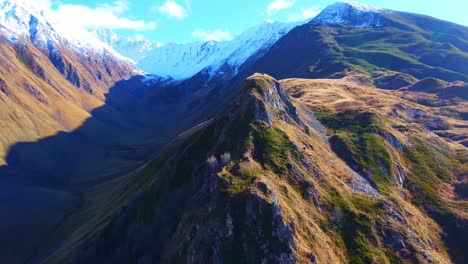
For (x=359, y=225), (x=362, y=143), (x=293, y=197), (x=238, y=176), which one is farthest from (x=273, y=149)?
(x=362, y=143)

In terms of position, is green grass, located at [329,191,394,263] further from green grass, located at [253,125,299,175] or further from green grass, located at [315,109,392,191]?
green grass, located at [315,109,392,191]

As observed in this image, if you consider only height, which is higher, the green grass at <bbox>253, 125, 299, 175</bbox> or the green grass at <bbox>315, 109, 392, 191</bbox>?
the green grass at <bbox>253, 125, 299, 175</bbox>

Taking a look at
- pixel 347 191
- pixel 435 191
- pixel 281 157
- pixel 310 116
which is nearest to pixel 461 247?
pixel 435 191

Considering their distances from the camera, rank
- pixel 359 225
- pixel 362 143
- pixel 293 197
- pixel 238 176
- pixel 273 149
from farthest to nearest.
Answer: pixel 362 143, pixel 273 149, pixel 238 176, pixel 359 225, pixel 293 197

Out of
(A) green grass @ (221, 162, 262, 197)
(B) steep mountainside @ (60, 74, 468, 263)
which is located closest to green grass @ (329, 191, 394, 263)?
(B) steep mountainside @ (60, 74, 468, 263)

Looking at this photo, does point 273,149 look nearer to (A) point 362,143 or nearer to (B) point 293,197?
(B) point 293,197

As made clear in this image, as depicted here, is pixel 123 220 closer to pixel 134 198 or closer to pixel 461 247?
pixel 134 198

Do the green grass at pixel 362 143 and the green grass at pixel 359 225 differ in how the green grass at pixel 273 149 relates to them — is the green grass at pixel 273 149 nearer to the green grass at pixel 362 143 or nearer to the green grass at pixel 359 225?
the green grass at pixel 359 225

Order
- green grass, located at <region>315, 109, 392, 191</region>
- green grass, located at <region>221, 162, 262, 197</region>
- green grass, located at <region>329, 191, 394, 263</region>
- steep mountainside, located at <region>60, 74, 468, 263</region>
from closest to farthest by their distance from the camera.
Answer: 1. steep mountainside, located at <region>60, 74, 468, 263</region>
2. green grass, located at <region>329, 191, 394, 263</region>
3. green grass, located at <region>221, 162, 262, 197</region>
4. green grass, located at <region>315, 109, 392, 191</region>
